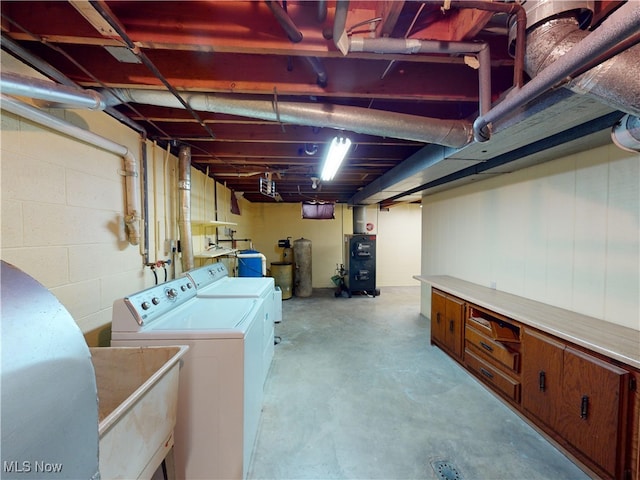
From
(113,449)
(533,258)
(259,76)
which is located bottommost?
(113,449)

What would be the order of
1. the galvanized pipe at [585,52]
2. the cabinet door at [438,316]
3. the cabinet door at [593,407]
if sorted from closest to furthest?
the galvanized pipe at [585,52], the cabinet door at [593,407], the cabinet door at [438,316]

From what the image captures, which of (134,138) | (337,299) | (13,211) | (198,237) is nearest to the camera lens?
(13,211)

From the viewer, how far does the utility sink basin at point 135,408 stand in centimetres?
85

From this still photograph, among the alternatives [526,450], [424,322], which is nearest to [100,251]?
[526,450]

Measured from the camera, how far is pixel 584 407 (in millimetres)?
1505

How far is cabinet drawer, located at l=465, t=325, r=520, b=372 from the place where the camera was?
203 cm

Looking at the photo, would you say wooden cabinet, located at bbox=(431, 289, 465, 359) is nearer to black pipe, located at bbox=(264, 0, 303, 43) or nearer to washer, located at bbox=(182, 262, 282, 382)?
washer, located at bbox=(182, 262, 282, 382)

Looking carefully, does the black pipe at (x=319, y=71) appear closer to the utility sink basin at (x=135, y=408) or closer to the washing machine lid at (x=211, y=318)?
the washing machine lid at (x=211, y=318)

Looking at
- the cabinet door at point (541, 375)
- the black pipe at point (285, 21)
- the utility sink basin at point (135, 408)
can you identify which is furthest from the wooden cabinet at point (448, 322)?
the black pipe at point (285, 21)

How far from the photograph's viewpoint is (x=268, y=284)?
2639mm

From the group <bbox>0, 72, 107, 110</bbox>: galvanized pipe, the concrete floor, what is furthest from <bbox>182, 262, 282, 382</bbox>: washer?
<bbox>0, 72, 107, 110</bbox>: galvanized pipe

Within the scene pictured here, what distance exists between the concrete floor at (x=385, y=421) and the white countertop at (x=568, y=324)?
2.75 ft

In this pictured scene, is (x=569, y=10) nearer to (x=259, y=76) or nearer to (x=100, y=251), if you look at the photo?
(x=259, y=76)

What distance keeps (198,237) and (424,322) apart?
3666 millimetres
